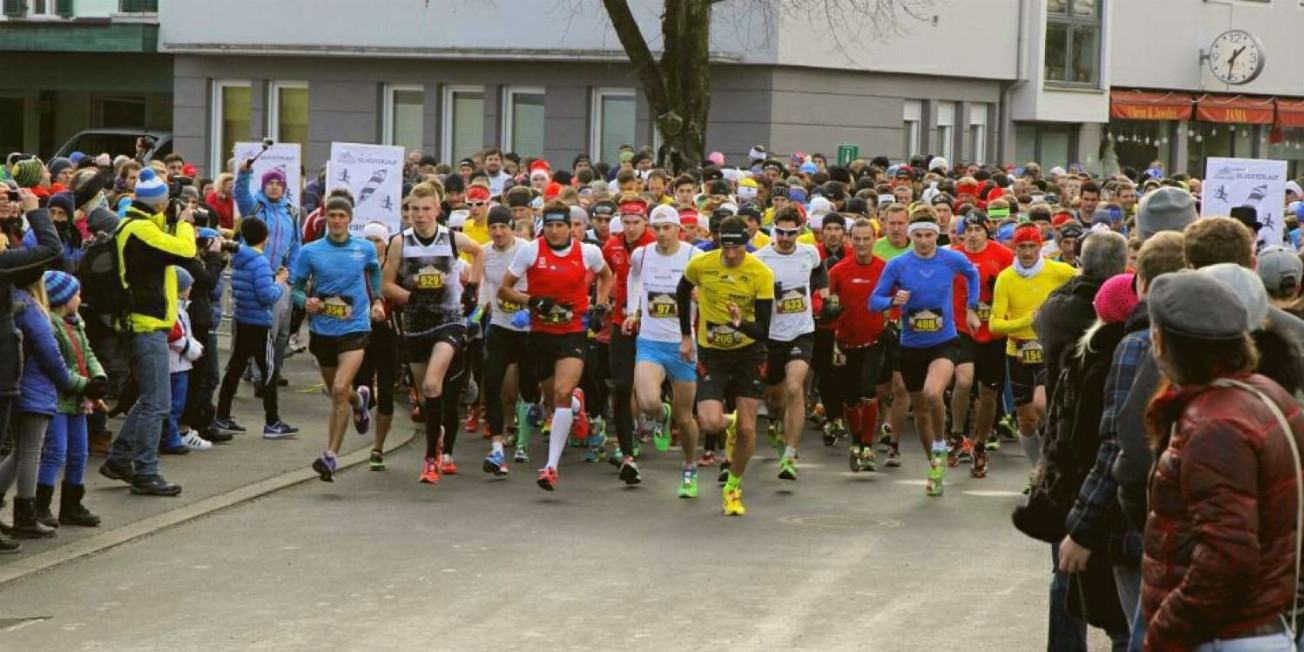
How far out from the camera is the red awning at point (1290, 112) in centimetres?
4947

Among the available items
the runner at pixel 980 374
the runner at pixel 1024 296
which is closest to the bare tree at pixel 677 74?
the runner at pixel 980 374

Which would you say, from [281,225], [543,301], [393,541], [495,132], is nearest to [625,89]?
[495,132]

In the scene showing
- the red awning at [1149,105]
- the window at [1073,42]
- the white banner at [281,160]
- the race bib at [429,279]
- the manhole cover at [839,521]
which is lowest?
the manhole cover at [839,521]

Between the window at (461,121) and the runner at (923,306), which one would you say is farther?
the window at (461,121)

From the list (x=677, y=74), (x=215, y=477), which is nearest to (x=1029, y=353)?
(x=215, y=477)

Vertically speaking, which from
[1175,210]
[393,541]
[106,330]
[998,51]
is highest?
[998,51]

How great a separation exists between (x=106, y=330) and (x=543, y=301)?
2.78 m

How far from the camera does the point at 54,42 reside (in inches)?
1741

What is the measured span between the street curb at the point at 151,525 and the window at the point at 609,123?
22700 millimetres

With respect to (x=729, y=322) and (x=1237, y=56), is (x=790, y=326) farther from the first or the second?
(x=1237, y=56)

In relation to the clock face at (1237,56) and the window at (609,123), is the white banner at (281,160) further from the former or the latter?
the clock face at (1237,56)

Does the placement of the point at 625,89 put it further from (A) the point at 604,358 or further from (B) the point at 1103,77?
(A) the point at 604,358

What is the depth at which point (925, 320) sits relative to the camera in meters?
15.3

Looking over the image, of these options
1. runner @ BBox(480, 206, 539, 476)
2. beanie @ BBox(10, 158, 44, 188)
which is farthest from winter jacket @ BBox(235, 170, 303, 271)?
runner @ BBox(480, 206, 539, 476)
